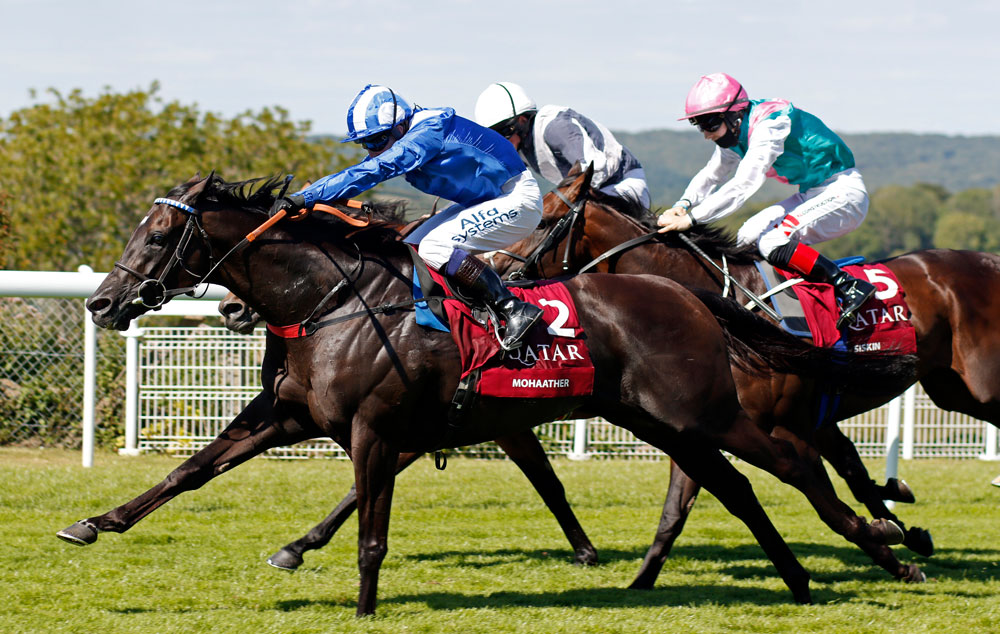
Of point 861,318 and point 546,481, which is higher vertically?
point 861,318

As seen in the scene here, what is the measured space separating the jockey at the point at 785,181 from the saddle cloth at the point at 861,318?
0.06 m

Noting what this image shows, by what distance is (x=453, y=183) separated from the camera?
421cm

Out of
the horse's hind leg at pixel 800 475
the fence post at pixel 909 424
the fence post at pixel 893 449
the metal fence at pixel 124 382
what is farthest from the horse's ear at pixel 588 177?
the fence post at pixel 909 424

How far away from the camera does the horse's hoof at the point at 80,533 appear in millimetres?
3971

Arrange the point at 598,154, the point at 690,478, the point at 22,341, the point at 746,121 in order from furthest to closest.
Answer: the point at 22,341 < the point at 598,154 < the point at 746,121 < the point at 690,478

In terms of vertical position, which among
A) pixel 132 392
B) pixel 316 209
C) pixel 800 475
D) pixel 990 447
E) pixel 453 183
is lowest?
pixel 990 447

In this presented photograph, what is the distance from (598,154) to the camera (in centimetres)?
549

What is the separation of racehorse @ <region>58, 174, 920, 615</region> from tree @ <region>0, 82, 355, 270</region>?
1552cm

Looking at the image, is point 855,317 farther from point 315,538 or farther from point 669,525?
point 315,538

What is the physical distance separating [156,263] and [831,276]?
8.79 ft

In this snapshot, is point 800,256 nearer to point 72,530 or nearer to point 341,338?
point 341,338

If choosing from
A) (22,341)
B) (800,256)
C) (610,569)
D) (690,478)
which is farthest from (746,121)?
(22,341)

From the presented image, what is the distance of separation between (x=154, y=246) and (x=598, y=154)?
7.69 feet

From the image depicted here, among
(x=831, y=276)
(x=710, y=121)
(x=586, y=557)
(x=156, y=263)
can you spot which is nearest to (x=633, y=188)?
(x=710, y=121)
